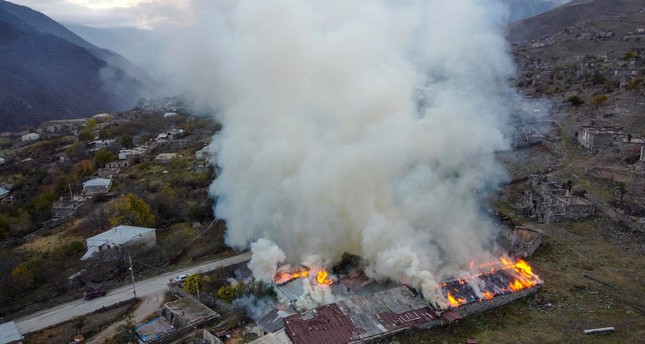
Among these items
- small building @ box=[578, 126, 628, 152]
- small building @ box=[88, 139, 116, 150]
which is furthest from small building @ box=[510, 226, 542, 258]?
small building @ box=[88, 139, 116, 150]

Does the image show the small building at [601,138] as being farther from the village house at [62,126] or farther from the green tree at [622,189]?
the village house at [62,126]

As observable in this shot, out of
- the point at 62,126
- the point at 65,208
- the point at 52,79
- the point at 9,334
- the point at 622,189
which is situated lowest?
the point at 622,189

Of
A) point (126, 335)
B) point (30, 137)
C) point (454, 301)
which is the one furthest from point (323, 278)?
point (30, 137)

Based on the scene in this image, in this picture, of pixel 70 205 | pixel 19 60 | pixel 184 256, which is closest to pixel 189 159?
pixel 70 205

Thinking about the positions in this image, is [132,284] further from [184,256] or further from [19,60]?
[19,60]

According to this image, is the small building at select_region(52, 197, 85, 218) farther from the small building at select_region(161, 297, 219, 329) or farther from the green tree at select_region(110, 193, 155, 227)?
the small building at select_region(161, 297, 219, 329)

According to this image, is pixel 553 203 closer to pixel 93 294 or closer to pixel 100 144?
pixel 93 294

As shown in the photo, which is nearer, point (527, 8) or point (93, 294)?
point (93, 294)
